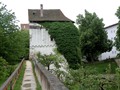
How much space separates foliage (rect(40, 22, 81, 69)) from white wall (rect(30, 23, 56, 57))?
198 centimetres

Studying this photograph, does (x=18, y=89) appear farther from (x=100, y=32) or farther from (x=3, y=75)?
(x=100, y=32)

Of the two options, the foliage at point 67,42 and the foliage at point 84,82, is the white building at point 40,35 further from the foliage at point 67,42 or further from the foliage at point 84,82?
the foliage at point 84,82

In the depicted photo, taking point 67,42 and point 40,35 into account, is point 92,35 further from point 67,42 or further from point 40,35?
point 40,35

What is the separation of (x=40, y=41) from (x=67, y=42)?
18.4ft

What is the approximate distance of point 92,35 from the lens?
2393 inches

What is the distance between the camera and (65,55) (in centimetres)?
4772

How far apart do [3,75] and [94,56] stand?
158ft

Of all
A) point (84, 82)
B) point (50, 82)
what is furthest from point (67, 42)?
point (50, 82)

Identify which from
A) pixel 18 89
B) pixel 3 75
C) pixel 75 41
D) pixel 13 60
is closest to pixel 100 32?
pixel 75 41

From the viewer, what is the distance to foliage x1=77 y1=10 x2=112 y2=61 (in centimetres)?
6088

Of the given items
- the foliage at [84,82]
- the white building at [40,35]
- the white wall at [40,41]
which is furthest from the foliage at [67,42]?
the foliage at [84,82]

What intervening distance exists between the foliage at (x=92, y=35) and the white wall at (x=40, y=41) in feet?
40.8

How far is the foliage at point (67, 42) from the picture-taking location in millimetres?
47719

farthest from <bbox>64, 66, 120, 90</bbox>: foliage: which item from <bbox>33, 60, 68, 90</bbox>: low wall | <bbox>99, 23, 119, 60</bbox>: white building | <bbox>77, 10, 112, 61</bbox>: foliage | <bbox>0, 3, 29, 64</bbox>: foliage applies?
<bbox>99, 23, 119, 60</bbox>: white building
